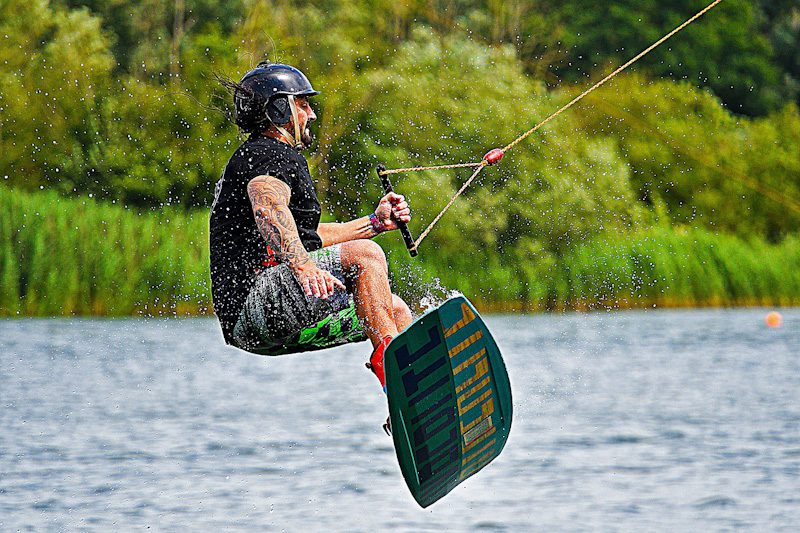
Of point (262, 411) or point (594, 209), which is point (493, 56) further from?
point (262, 411)

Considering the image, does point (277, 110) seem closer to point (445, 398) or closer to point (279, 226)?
point (279, 226)

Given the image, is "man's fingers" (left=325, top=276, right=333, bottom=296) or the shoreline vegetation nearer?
"man's fingers" (left=325, top=276, right=333, bottom=296)

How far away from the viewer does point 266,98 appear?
6.11 m

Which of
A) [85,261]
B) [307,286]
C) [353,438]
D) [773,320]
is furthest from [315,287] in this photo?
[773,320]

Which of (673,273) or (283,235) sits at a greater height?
(673,273)

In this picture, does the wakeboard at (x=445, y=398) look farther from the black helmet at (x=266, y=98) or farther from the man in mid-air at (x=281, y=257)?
the black helmet at (x=266, y=98)

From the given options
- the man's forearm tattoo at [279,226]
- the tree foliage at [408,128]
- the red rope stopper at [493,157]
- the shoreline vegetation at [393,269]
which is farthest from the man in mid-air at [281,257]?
the tree foliage at [408,128]

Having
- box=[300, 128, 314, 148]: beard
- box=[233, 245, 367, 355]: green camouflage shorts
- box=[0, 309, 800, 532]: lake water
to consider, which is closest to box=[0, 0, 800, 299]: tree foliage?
box=[0, 309, 800, 532]: lake water

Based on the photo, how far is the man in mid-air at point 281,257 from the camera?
5785 millimetres

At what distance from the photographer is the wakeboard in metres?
6.16

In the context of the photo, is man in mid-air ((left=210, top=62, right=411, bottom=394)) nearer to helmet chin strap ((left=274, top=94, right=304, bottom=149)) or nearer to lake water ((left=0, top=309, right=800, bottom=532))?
helmet chin strap ((left=274, top=94, right=304, bottom=149))

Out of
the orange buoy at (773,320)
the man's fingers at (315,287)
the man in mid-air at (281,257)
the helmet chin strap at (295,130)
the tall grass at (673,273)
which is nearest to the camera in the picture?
the man's fingers at (315,287)

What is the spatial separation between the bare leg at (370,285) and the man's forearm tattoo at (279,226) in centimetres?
21

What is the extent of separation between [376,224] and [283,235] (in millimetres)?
724
